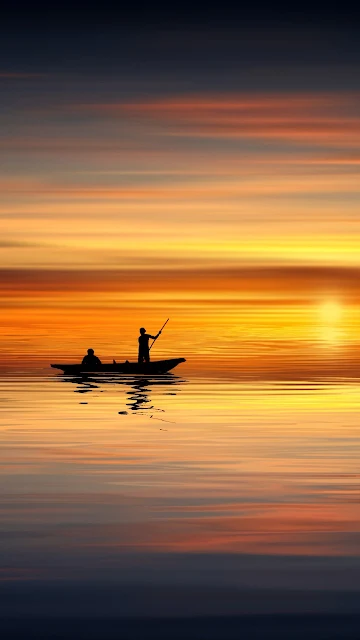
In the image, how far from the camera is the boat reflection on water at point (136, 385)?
39031mm

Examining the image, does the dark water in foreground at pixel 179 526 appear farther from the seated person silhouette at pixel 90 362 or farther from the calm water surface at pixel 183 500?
the seated person silhouette at pixel 90 362

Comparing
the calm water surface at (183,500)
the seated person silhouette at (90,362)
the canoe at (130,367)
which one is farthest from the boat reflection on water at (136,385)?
the calm water surface at (183,500)

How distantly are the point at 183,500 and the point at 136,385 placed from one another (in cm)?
3226

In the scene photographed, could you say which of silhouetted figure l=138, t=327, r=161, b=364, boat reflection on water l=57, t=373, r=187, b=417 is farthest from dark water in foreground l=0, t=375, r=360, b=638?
silhouetted figure l=138, t=327, r=161, b=364

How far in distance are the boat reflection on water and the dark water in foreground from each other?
5.54 metres

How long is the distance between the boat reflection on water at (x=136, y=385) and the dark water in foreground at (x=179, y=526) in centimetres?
554

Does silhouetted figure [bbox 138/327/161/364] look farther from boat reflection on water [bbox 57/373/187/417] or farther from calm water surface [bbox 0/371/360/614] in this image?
calm water surface [bbox 0/371/360/614]

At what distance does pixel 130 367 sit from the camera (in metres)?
56.0

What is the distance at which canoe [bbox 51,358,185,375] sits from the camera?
55.7 m

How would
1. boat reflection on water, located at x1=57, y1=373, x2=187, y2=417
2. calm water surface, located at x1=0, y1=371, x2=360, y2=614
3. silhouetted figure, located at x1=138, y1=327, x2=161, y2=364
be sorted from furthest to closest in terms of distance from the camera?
silhouetted figure, located at x1=138, y1=327, x2=161, y2=364 < boat reflection on water, located at x1=57, y1=373, x2=187, y2=417 < calm water surface, located at x1=0, y1=371, x2=360, y2=614

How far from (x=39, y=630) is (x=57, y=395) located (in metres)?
32.9

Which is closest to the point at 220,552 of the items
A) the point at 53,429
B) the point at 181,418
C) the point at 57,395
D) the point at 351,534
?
the point at 351,534

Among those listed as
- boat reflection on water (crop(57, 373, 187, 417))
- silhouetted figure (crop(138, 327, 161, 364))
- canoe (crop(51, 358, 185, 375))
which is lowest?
boat reflection on water (crop(57, 373, 187, 417))

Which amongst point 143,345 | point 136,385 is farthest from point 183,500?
point 143,345
